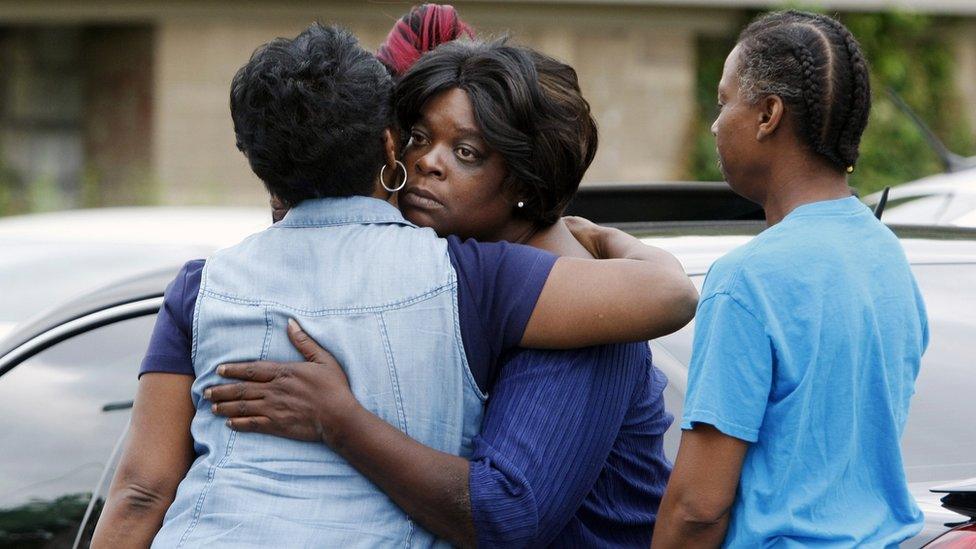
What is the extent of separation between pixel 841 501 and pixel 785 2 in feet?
38.8

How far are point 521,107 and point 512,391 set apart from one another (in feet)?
1.54

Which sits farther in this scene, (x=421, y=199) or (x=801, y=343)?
(x=421, y=199)

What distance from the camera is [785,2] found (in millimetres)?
13031

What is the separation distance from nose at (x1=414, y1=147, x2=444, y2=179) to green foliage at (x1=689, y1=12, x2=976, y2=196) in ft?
36.0

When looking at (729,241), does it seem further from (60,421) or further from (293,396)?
(60,421)

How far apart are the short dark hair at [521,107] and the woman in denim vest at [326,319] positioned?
0.16 m

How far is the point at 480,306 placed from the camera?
194 centimetres

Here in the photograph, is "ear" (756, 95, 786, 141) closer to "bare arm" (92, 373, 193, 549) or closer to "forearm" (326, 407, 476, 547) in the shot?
"forearm" (326, 407, 476, 547)

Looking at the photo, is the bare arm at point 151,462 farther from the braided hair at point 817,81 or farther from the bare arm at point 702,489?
the braided hair at point 817,81

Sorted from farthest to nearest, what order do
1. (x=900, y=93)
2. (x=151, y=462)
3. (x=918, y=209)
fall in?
(x=900, y=93)
(x=918, y=209)
(x=151, y=462)

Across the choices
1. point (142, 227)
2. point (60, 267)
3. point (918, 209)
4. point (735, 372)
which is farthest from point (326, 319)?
point (142, 227)

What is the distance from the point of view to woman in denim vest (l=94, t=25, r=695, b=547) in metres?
1.89

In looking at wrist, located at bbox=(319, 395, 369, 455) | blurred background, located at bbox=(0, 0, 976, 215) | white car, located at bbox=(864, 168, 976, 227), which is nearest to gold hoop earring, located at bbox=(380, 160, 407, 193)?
wrist, located at bbox=(319, 395, 369, 455)

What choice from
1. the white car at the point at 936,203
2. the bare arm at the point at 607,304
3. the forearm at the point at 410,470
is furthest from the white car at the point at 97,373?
the white car at the point at 936,203
